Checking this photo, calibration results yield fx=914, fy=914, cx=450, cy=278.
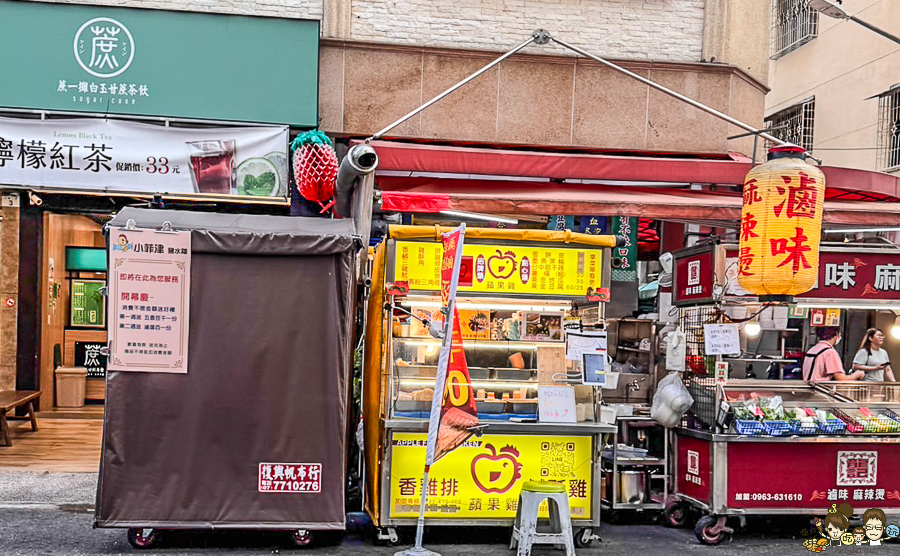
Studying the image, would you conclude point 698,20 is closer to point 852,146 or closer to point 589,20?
point 589,20

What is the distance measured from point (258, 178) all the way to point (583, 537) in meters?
5.76

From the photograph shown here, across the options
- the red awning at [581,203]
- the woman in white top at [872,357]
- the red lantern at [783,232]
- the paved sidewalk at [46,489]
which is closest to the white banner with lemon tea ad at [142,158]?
the red awning at [581,203]

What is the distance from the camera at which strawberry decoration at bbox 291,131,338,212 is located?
8.79 meters

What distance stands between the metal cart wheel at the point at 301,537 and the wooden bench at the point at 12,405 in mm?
5777

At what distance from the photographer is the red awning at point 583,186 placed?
9023 mm

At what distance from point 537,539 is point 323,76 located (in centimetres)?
652

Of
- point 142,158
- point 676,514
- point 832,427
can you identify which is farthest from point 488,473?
point 142,158

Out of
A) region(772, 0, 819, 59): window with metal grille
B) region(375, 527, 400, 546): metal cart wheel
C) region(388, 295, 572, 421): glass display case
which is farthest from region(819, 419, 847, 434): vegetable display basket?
region(772, 0, 819, 59): window with metal grille

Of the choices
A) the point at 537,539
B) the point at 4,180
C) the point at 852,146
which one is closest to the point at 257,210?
the point at 4,180

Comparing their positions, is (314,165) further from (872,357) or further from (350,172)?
(872,357)

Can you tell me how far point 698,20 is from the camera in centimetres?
1220

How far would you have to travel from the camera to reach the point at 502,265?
7953 millimetres

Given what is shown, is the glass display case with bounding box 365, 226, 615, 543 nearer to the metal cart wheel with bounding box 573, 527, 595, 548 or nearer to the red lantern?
the metal cart wheel with bounding box 573, 527, 595, 548

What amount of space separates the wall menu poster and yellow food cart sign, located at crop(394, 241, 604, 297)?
179cm
